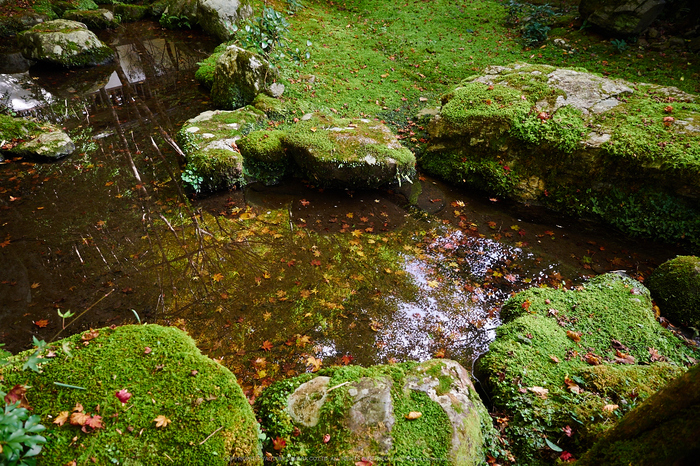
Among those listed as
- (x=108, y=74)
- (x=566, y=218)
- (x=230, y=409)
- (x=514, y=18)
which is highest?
(x=514, y=18)

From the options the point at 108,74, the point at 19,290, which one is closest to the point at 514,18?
the point at 108,74

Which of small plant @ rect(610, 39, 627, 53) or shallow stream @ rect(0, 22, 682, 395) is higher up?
small plant @ rect(610, 39, 627, 53)

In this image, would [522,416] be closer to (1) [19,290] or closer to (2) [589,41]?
(1) [19,290]

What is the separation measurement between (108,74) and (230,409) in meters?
12.2

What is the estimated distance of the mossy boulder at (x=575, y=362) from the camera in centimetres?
280

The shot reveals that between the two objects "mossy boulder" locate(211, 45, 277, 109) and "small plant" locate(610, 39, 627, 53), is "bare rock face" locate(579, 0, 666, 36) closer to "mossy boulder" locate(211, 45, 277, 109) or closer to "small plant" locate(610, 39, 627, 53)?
"small plant" locate(610, 39, 627, 53)

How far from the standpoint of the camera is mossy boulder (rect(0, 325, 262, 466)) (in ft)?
6.45

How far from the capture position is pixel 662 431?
155 centimetres

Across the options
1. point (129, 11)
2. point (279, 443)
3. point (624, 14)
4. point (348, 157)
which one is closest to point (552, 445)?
point (279, 443)

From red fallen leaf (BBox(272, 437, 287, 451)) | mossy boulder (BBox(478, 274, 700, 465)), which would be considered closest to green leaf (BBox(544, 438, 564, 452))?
mossy boulder (BBox(478, 274, 700, 465))

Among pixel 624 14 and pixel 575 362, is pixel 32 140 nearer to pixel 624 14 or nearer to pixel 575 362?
pixel 575 362

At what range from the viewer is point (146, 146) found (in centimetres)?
740

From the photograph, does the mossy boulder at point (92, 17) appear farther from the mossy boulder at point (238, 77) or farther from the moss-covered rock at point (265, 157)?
the moss-covered rock at point (265, 157)

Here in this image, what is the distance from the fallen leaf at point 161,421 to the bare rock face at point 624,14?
1411cm
